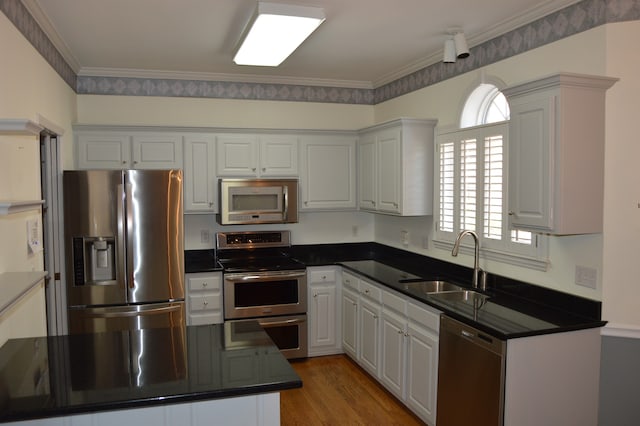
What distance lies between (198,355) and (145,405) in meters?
0.45

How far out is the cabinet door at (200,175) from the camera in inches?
184

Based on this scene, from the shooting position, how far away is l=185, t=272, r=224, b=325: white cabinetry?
14.5 feet

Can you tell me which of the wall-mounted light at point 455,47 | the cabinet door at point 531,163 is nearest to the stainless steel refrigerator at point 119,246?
the wall-mounted light at point 455,47

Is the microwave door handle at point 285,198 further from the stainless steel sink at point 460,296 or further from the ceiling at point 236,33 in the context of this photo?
the stainless steel sink at point 460,296

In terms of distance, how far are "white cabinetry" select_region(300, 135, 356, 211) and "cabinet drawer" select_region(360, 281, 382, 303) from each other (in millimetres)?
1054

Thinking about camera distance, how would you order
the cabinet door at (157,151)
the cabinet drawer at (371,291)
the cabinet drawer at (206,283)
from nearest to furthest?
1. the cabinet drawer at (371,291)
2. the cabinet drawer at (206,283)
3. the cabinet door at (157,151)

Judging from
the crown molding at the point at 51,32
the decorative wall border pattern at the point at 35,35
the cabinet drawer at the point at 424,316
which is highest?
the crown molding at the point at 51,32

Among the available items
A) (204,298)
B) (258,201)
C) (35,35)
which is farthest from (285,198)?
(35,35)

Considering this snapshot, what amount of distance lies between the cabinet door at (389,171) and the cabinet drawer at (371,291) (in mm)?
670

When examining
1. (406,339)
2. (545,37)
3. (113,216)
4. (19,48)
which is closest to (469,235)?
(406,339)

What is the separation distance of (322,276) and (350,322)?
0.49 m

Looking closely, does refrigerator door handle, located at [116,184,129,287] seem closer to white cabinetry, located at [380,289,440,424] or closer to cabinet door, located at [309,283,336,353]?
cabinet door, located at [309,283,336,353]

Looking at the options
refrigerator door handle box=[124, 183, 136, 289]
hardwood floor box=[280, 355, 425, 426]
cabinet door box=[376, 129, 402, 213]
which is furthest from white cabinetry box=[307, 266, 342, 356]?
refrigerator door handle box=[124, 183, 136, 289]

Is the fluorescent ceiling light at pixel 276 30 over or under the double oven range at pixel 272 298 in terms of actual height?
over
